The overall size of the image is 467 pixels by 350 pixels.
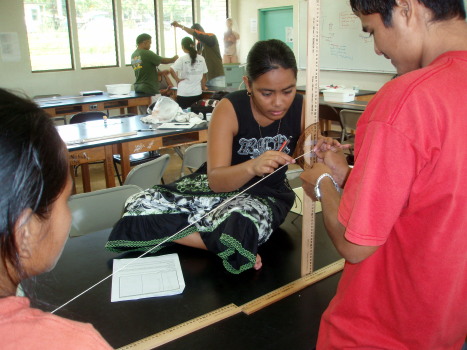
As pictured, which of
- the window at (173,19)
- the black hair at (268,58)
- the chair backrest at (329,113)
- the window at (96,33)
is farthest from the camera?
the window at (173,19)

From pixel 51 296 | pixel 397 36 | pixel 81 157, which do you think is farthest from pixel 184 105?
pixel 397 36

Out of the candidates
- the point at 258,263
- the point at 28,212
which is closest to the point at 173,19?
the point at 258,263

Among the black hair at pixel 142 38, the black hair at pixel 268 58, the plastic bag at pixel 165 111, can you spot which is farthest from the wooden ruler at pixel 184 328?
the black hair at pixel 142 38

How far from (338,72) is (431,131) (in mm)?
6662

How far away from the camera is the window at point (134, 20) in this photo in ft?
25.5

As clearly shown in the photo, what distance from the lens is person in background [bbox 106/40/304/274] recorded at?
176 cm

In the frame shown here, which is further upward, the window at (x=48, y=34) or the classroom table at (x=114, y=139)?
the window at (x=48, y=34)

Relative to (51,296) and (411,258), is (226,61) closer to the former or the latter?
(51,296)

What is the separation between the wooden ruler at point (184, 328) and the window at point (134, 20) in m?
7.09

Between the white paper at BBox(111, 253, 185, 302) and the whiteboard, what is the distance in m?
5.38

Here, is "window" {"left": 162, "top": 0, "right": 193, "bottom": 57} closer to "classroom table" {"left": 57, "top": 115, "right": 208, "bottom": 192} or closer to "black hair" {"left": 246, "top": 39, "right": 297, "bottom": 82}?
"classroom table" {"left": 57, "top": 115, "right": 208, "bottom": 192}

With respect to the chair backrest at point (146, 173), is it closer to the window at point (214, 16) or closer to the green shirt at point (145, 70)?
the green shirt at point (145, 70)

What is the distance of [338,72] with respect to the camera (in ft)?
23.3

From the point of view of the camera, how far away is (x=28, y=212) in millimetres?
622
